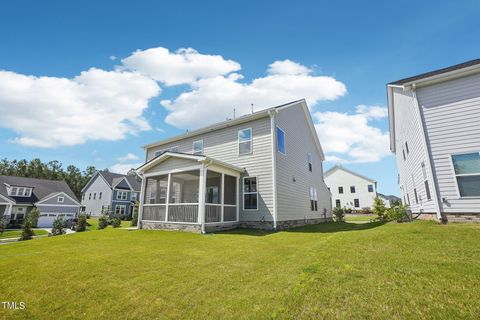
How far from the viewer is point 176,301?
3.57 meters

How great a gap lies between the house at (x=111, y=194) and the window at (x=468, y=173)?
4390 centimetres

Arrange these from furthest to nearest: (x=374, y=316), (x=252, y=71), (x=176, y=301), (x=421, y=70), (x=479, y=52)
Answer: (x=252, y=71) < (x=421, y=70) < (x=479, y=52) < (x=176, y=301) < (x=374, y=316)

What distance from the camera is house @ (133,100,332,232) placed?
11484 mm

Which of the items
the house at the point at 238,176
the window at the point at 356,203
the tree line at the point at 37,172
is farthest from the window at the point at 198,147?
the tree line at the point at 37,172

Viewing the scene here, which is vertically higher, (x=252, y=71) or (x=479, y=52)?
(x=252, y=71)

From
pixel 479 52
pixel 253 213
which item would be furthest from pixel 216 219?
pixel 479 52

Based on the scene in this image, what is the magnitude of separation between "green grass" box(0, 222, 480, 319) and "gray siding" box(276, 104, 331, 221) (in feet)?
21.4

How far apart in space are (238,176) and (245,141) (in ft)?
7.02

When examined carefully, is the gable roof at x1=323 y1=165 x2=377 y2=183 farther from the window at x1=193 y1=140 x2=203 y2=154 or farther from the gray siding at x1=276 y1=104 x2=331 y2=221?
the window at x1=193 y1=140 x2=203 y2=154

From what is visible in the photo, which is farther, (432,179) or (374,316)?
(432,179)

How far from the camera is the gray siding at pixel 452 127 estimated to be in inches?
313

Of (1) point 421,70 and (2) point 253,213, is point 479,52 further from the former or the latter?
(2) point 253,213

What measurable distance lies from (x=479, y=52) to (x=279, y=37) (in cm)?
859

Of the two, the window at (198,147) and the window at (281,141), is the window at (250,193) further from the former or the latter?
the window at (198,147)
